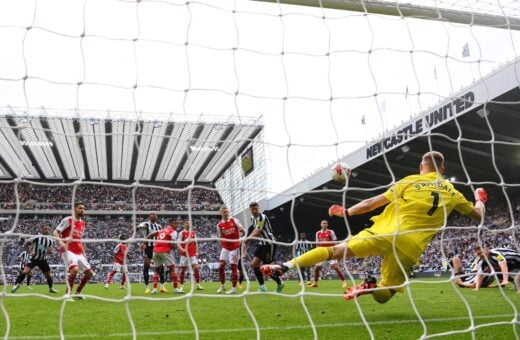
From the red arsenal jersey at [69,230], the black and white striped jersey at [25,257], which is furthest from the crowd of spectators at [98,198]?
the red arsenal jersey at [69,230]

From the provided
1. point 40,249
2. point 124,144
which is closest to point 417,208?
point 40,249

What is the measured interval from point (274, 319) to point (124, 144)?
1492cm

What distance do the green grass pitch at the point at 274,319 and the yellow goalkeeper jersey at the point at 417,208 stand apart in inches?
13.5

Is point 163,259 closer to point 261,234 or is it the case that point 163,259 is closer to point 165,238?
point 165,238

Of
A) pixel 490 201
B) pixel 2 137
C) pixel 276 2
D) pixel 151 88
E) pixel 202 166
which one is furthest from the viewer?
pixel 490 201

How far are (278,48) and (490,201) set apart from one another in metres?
20.2

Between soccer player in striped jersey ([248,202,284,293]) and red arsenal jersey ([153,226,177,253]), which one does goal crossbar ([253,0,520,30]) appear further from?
red arsenal jersey ([153,226,177,253])

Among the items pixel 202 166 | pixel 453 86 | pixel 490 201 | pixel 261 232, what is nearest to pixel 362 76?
pixel 453 86

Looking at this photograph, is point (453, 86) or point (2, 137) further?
point (2, 137)

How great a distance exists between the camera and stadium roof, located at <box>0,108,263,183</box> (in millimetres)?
4297

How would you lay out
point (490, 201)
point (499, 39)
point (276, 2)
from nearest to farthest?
point (276, 2)
point (499, 39)
point (490, 201)

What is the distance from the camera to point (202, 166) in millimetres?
10266

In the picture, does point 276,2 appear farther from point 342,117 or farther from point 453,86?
point 453,86

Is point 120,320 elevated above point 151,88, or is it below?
below
